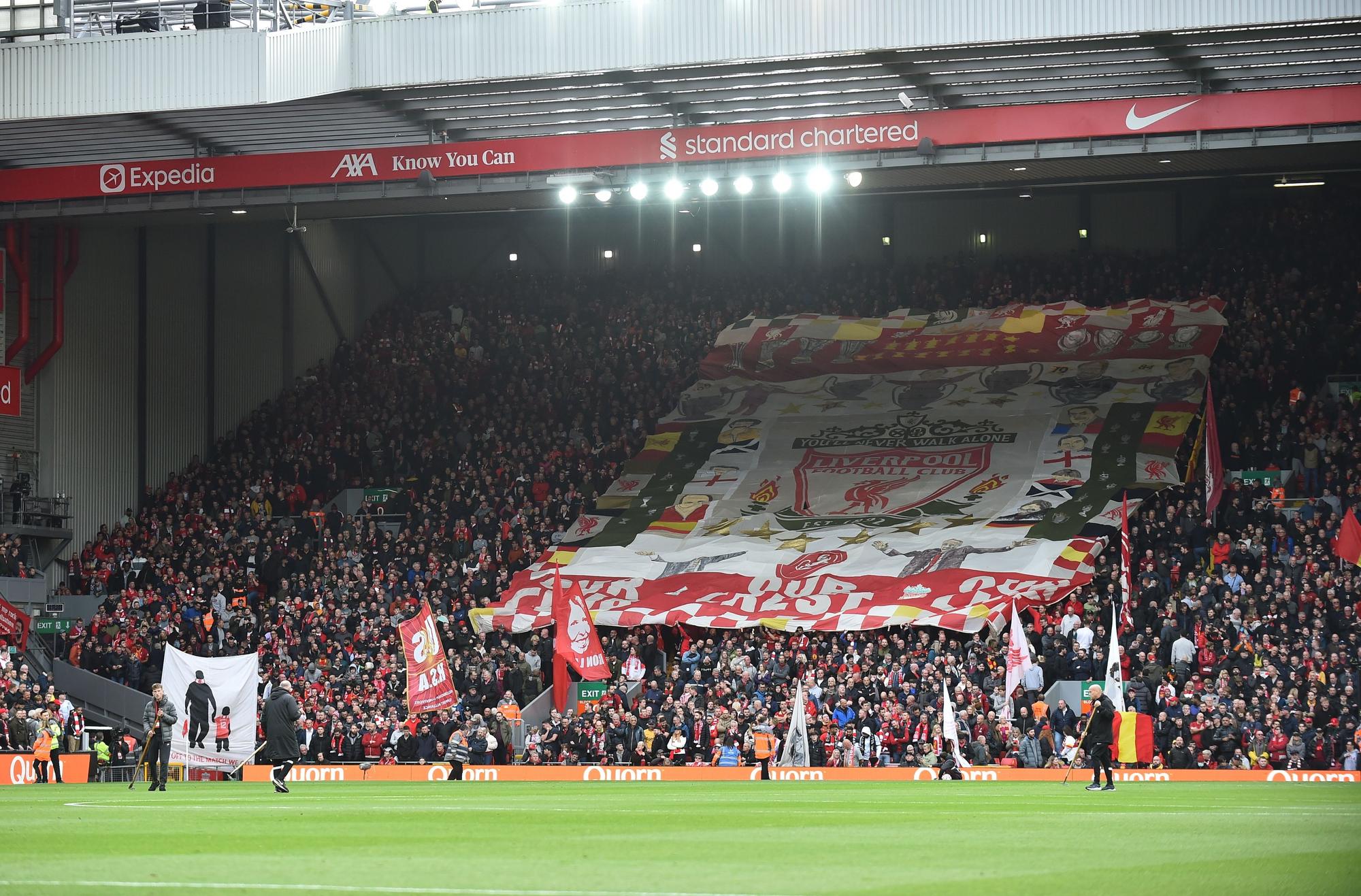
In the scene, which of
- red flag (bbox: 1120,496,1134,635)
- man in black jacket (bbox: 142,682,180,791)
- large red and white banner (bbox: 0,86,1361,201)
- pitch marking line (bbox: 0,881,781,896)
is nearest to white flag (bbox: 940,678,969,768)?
red flag (bbox: 1120,496,1134,635)

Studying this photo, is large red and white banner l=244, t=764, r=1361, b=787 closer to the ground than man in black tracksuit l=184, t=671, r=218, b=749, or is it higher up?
closer to the ground

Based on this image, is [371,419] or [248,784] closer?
[248,784]

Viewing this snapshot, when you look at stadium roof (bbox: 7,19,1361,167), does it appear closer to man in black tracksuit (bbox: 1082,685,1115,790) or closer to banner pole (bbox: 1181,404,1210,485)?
banner pole (bbox: 1181,404,1210,485)

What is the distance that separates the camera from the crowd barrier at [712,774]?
90.7ft

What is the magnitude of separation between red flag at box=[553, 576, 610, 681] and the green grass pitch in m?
11.9

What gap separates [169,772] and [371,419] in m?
16.3

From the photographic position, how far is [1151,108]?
104 feet

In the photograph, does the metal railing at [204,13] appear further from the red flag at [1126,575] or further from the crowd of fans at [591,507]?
the red flag at [1126,575]

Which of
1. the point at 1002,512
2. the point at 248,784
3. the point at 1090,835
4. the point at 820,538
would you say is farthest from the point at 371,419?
the point at 1090,835

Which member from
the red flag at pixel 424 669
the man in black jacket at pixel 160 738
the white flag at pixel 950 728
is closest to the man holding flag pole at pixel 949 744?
the white flag at pixel 950 728

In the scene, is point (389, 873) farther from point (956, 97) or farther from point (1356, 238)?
point (1356, 238)

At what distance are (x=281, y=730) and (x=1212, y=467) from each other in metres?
21.4

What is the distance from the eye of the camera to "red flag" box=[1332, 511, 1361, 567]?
31.4 m

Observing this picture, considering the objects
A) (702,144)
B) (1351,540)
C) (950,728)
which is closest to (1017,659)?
(950,728)
